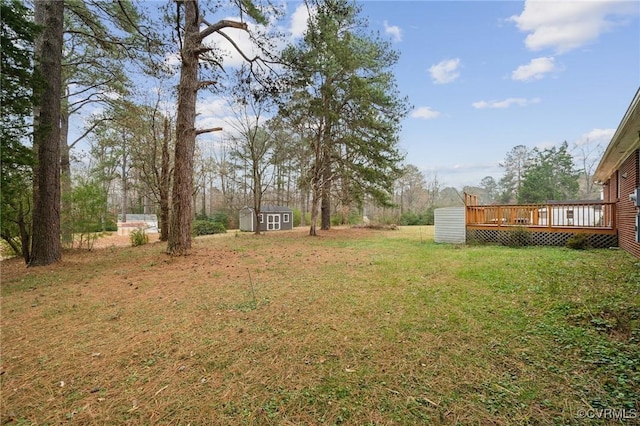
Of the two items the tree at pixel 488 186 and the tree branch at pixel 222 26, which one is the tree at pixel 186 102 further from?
the tree at pixel 488 186

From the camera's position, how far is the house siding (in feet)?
20.3

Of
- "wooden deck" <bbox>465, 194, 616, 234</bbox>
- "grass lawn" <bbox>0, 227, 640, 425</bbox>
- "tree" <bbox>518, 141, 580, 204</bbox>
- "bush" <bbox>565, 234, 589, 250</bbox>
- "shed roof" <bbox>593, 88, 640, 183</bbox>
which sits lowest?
"grass lawn" <bbox>0, 227, 640, 425</bbox>

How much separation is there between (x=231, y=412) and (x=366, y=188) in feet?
45.5

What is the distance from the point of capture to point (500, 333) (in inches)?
107

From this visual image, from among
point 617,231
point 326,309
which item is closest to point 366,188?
point 617,231

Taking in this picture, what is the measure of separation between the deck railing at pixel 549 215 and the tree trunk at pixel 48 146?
497 inches

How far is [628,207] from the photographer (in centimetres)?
671

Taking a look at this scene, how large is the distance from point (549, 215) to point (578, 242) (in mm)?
1330

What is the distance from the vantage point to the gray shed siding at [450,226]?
417 inches

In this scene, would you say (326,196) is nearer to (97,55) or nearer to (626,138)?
(97,55)

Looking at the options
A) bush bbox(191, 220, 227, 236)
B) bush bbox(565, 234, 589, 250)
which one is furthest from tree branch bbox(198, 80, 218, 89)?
bush bbox(191, 220, 227, 236)

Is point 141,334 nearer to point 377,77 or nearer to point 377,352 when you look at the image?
point 377,352

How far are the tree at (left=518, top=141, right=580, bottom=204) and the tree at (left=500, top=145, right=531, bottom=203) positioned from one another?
6.05 feet

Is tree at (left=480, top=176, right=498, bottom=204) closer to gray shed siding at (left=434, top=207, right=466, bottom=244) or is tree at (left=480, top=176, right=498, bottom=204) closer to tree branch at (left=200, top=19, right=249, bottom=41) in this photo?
gray shed siding at (left=434, top=207, right=466, bottom=244)
